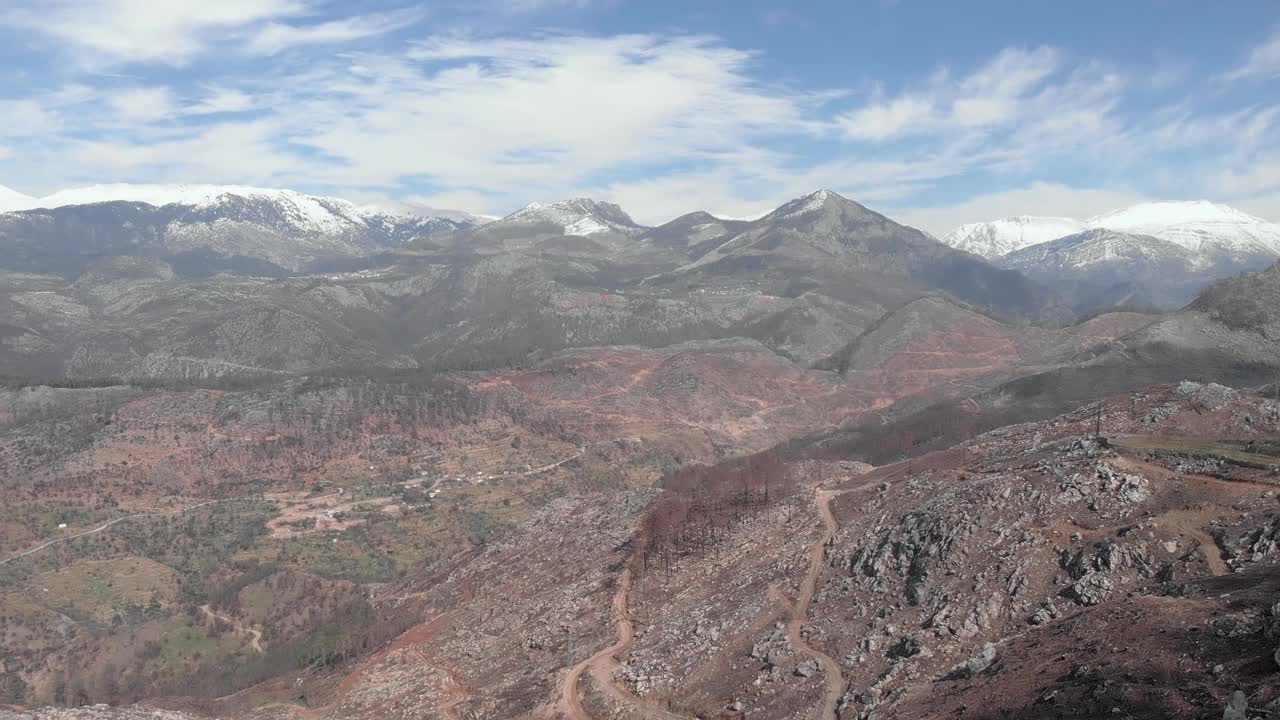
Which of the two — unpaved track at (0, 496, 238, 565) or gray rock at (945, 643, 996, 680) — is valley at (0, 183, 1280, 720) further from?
unpaved track at (0, 496, 238, 565)

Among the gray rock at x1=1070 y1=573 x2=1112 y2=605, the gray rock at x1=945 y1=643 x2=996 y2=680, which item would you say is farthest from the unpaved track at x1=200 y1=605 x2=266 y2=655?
the gray rock at x1=1070 y1=573 x2=1112 y2=605

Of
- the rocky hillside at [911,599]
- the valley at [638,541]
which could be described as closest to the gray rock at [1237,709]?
the rocky hillside at [911,599]

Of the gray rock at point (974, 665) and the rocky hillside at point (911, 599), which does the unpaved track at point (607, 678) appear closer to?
the rocky hillside at point (911, 599)

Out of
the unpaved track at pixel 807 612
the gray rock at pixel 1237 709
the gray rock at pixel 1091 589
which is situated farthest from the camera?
the unpaved track at pixel 807 612

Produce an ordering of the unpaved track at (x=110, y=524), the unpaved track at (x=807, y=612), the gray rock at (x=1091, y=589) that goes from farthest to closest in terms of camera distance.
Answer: the unpaved track at (x=110, y=524), the unpaved track at (x=807, y=612), the gray rock at (x=1091, y=589)

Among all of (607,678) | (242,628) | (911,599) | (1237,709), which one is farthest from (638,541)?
(1237,709)

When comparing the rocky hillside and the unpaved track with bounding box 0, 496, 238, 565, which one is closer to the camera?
the rocky hillside

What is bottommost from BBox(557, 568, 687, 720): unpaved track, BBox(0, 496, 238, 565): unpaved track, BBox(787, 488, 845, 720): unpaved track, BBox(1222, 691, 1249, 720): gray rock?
BBox(557, 568, 687, 720): unpaved track

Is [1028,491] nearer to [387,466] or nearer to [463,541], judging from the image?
[463,541]

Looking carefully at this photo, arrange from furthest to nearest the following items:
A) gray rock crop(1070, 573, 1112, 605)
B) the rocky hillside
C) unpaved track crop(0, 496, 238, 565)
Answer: unpaved track crop(0, 496, 238, 565), gray rock crop(1070, 573, 1112, 605), the rocky hillside
